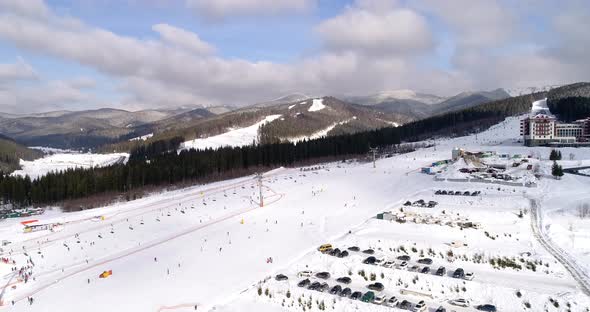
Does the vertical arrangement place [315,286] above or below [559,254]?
below

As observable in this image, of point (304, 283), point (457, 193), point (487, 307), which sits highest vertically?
point (457, 193)

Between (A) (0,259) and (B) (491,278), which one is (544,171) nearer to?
(B) (491,278)

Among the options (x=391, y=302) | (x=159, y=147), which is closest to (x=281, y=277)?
(x=391, y=302)

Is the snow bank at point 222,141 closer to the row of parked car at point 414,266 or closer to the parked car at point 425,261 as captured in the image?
the row of parked car at point 414,266

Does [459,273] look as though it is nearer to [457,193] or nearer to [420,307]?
[420,307]

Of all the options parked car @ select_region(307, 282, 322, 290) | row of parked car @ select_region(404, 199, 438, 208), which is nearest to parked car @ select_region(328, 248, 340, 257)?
parked car @ select_region(307, 282, 322, 290)

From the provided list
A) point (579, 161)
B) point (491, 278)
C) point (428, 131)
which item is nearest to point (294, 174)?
point (579, 161)
